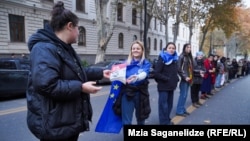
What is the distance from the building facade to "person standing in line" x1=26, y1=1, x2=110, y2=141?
5520 mm

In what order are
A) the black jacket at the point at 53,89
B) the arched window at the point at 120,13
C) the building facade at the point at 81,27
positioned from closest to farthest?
1. the black jacket at the point at 53,89
2. the building facade at the point at 81,27
3. the arched window at the point at 120,13

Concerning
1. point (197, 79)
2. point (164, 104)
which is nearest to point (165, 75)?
point (164, 104)

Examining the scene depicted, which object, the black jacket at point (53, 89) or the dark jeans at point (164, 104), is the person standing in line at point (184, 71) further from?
the black jacket at point (53, 89)

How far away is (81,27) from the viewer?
25016mm

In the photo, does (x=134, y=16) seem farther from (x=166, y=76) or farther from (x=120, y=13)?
(x=166, y=76)

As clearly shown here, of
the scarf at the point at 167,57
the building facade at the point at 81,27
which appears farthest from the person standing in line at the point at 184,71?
the building facade at the point at 81,27

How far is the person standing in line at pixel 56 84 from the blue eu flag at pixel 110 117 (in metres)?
1.69

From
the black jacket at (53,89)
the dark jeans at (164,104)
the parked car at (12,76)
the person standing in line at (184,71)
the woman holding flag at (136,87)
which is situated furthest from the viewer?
the parked car at (12,76)

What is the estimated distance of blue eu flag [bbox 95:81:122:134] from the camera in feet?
12.7

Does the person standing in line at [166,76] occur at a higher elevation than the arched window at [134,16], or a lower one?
lower

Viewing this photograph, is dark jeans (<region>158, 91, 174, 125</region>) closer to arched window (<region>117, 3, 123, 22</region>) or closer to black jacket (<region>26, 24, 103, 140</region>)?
black jacket (<region>26, 24, 103, 140</region>)

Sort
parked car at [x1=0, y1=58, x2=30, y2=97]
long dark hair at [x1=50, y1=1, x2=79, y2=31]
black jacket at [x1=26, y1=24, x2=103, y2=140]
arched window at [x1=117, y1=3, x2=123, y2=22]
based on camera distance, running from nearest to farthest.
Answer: black jacket at [x1=26, y1=24, x2=103, y2=140], long dark hair at [x1=50, y1=1, x2=79, y2=31], parked car at [x1=0, y1=58, x2=30, y2=97], arched window at [x1=117, y1=3, x2=123, y2=22]

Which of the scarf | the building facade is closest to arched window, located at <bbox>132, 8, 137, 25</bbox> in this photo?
the building facade

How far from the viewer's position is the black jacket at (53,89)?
6.38 ft
